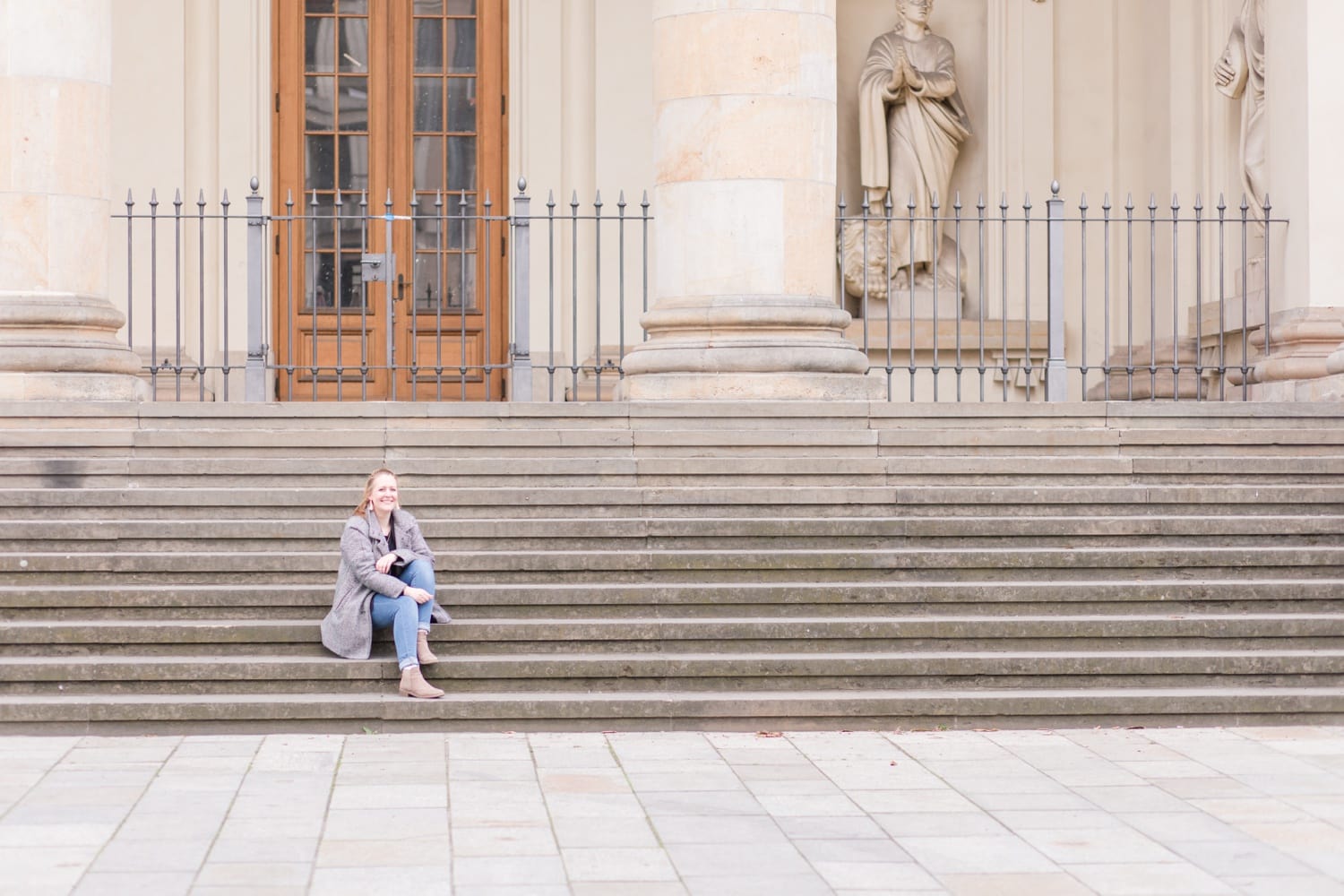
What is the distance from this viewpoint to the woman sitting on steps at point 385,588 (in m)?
8.08

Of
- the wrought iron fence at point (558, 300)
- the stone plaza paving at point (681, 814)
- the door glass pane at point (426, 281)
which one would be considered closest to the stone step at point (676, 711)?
the stone plaza paving at point (681, 814)

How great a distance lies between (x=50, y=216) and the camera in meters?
10.8

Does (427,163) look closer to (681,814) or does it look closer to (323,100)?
(323,100)

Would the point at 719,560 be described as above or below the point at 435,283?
below

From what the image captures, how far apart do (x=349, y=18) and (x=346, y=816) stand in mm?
10252

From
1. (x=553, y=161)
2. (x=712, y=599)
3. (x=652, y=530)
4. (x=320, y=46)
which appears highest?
(x=320, y=46)

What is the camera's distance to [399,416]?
10219mm

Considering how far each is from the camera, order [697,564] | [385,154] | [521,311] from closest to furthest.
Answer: [697,564] → [521,311] → [385,154]

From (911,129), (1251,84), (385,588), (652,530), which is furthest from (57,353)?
(1251,84)

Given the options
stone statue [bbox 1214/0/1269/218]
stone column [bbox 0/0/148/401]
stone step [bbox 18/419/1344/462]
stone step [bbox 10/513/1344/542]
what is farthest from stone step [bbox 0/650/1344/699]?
stone statue [bbox 1214/0/1269/218]

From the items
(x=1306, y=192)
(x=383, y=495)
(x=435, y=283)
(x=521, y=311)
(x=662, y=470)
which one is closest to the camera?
(x=383, y=495)

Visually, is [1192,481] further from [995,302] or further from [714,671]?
[995,302]

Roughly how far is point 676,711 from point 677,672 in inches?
10.1

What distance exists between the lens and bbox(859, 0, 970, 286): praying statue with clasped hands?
15109 millimetres
